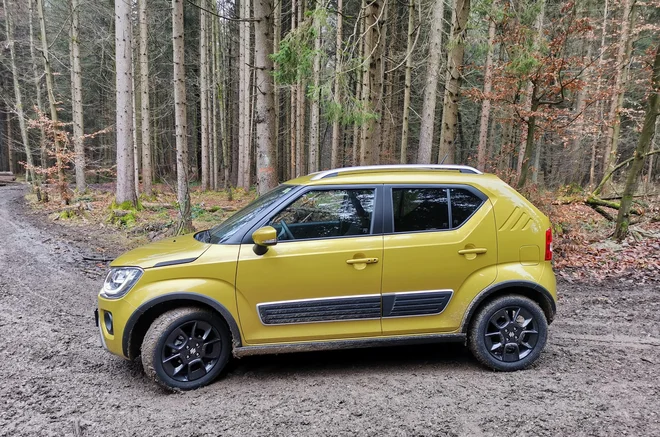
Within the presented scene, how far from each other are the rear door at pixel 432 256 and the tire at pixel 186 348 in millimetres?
1575

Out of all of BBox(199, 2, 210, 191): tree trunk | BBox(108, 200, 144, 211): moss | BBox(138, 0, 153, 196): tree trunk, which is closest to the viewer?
BBox(108, 200, 144, 211): moss

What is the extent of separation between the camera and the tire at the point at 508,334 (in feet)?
12.1

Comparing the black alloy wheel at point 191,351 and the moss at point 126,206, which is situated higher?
the moss at point 126,206

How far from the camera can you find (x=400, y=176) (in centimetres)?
385

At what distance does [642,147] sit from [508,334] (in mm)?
6876

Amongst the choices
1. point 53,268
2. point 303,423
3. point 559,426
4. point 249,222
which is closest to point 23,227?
point 53,268

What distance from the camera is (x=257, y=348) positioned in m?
3.46

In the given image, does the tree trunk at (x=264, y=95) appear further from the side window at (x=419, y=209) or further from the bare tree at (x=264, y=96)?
the side window at (x=419, y=209)

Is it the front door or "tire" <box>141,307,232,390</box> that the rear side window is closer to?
the front door

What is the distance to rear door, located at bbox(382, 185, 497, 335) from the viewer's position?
358 centimetres

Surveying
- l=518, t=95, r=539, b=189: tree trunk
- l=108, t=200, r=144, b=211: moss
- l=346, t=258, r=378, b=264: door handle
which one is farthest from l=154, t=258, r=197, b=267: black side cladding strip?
l=108, t=200, r=144, b=211: moss

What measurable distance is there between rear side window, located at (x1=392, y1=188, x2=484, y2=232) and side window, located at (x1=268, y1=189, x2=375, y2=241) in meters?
→ 0.29

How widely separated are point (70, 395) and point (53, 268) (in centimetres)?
496

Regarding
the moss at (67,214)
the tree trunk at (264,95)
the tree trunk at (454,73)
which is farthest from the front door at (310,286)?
the moss at (67,214)
